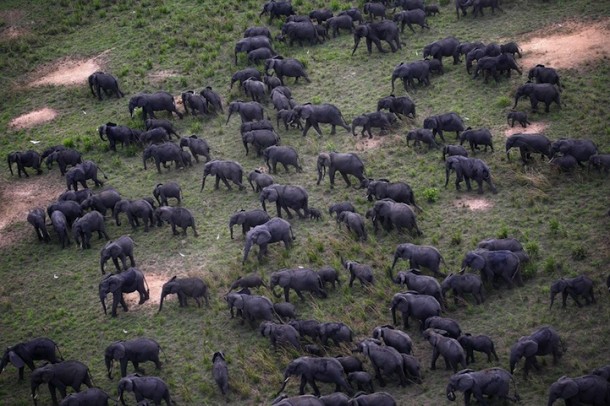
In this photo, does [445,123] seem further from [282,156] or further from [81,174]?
[81,174]

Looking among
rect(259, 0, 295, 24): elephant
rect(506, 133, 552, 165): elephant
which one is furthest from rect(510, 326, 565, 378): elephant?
rect(259, 0, 295, 24): elephant

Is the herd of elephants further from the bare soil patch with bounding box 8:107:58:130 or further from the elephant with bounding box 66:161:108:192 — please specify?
the bare soil patch with bounding box 8:107:58:130

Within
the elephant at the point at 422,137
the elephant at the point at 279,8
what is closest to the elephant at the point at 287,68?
the elephant at the point at 279,8

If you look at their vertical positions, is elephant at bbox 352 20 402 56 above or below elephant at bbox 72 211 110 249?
above

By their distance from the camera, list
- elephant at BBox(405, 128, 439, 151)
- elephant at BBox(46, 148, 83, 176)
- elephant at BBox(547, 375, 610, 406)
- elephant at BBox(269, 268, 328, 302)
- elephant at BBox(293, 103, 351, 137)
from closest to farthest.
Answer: elephant at BBox(547, 375, 610, 406), elephant at BBox(269, 268, 328, 302), elephant at BBox(405, 128, 439, 151), elephant at BBox(46, 148, 83, 176), elephant at BBox(293, 103, 351, 137)

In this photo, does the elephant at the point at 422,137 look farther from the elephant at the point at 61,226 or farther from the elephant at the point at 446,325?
the elephant at the point at 61,226
